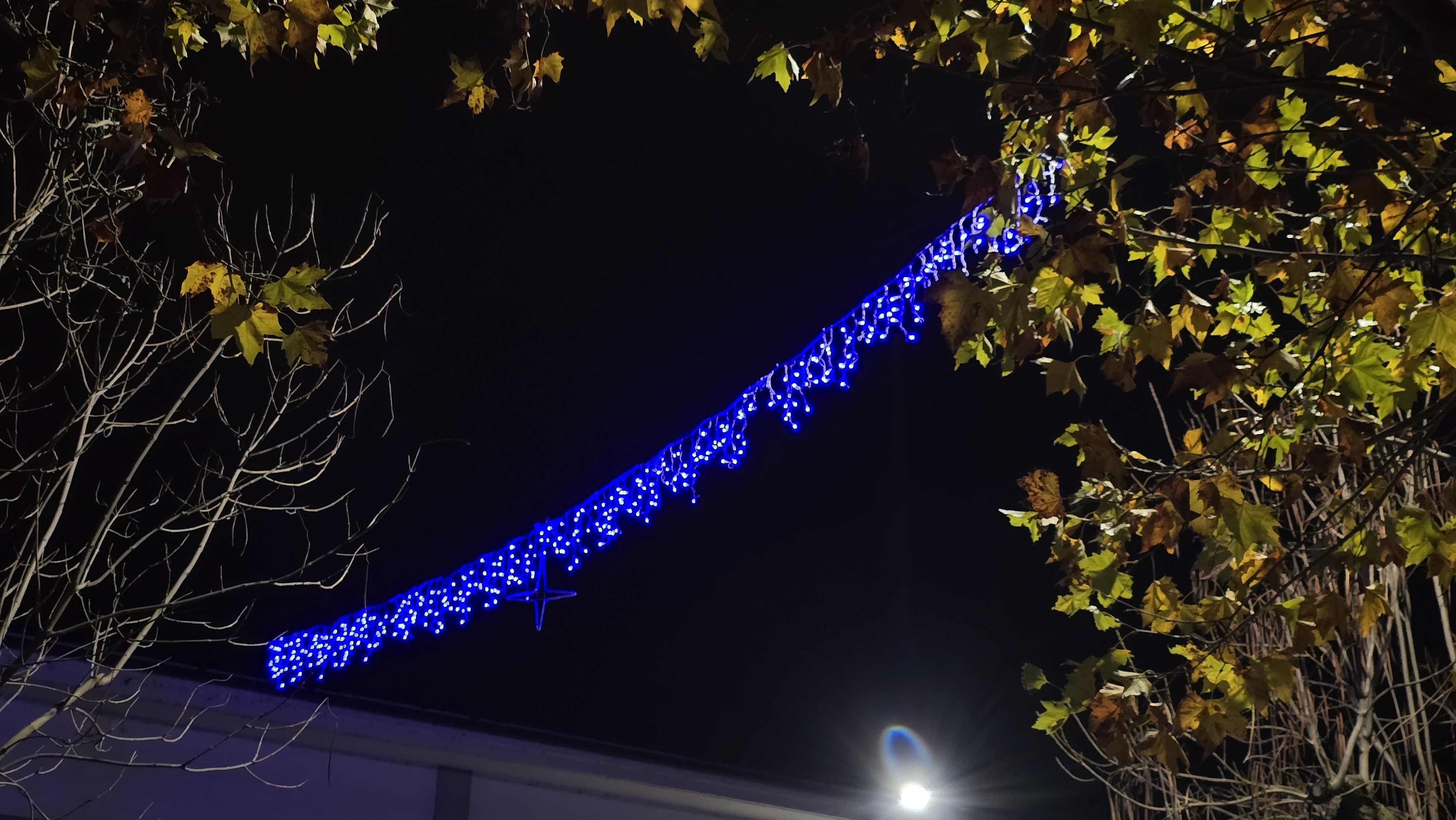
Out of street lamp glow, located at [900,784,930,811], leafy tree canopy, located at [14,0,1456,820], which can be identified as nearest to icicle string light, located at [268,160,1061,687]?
leafy tree canopy, located at [14,0,1456,820]

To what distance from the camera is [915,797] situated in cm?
816

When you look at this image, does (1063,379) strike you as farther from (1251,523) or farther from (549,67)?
(549,67)

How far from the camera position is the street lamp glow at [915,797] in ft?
26.6

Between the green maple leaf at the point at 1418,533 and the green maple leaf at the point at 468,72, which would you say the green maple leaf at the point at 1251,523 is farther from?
the green maple leaf at the point at 468,72

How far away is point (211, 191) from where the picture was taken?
Answer: 285 cm

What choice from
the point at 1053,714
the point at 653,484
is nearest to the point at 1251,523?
the point at 1053,714

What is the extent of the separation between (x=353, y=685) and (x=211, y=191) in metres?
6.38

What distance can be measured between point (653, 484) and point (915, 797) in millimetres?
3854

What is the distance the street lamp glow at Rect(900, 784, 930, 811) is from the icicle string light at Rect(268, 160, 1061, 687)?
3368mm

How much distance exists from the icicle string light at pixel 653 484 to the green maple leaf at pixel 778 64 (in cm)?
77

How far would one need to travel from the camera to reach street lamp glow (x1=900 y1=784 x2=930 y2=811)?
812 cm

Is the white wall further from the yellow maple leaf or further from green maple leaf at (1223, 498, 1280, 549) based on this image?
green maple leaf at (1223, 498, 1280, 549)

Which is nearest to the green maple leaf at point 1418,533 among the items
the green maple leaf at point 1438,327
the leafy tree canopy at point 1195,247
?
the leafy tree canopy at point 1195,247

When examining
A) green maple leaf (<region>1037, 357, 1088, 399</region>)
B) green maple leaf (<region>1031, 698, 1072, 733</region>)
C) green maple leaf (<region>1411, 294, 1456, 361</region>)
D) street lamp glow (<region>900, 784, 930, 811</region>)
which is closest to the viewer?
green maple leaf (<region>1411, 294, 1456, 361</region>)
